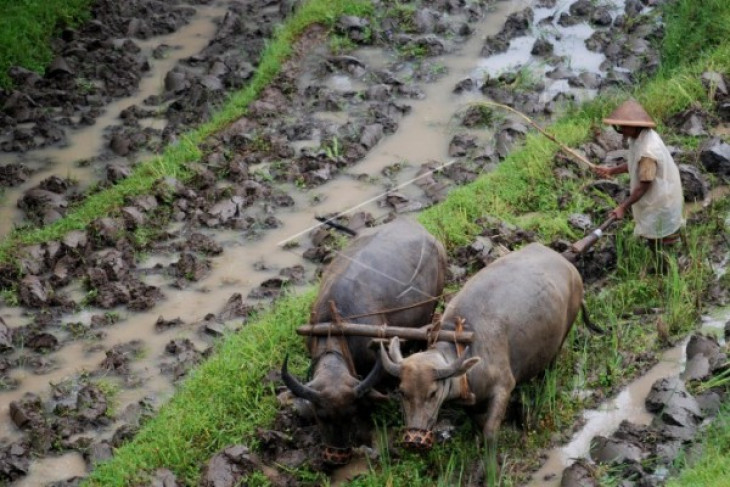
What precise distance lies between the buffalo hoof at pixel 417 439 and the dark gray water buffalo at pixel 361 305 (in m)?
0.60

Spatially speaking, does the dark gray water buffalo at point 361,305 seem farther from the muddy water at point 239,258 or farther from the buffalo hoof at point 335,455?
the muddy water at point 239,258

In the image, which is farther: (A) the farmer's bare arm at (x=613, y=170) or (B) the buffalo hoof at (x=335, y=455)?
(A) the farmer's bare arm at (x=613, y=170)

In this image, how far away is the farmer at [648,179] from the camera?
8.66 m

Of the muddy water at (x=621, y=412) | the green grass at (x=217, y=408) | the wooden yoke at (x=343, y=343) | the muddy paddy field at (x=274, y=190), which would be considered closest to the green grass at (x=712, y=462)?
the muddy paddy field at (x=274, y=190)

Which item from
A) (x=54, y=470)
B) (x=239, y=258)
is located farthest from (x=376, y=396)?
(x=239, y=258)

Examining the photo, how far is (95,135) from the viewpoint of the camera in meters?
12.5

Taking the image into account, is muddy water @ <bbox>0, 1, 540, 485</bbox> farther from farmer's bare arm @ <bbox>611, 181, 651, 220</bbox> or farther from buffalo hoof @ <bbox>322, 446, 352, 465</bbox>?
farmer's bare arm @ <bbox>611, 181, 651, 220</bbox>

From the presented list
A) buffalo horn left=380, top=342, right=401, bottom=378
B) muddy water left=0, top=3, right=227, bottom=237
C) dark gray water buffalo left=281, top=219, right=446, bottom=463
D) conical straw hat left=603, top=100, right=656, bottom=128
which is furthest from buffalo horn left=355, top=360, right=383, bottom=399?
muddy water left=0, top=3, right=227, bottom=237

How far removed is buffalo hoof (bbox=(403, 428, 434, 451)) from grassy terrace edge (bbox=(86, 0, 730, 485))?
528mm

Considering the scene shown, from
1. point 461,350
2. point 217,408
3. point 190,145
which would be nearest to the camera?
point 461,350

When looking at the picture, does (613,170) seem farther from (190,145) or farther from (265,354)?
(190,145)

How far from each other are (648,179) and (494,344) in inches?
81.3

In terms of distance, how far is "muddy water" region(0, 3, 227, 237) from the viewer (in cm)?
1152

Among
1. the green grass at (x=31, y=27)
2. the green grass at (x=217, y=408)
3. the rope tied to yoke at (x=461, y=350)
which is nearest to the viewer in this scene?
the rope tied to yoke at (x=461, y=350)
